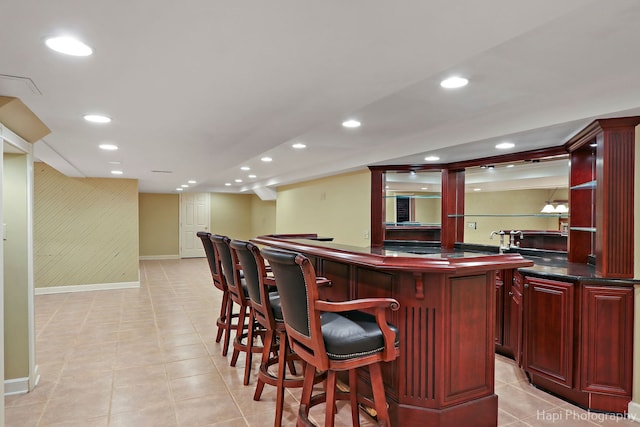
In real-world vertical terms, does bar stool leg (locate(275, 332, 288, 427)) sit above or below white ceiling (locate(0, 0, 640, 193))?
below

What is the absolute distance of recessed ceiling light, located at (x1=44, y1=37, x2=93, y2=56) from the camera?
4.80 feet

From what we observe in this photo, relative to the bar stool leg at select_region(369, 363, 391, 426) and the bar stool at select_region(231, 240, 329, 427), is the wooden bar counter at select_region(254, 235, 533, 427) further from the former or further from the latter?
the bar stool at select_region(231, 240, 329, 427)

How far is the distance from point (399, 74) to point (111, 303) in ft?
18.6

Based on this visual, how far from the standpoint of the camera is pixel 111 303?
227 inches

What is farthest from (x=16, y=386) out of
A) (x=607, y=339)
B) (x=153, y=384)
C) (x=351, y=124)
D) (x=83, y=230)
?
(x=83, y=230)

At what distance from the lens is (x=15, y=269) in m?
2.89

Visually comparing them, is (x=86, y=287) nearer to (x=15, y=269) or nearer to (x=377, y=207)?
(x=15, y=269)

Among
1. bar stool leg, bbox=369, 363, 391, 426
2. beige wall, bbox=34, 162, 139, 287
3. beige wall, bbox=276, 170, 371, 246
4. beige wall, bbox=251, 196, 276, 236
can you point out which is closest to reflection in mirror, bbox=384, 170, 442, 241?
beige wall, bbox=276, 170, 371, 246

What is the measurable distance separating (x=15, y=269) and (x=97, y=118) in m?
1.33

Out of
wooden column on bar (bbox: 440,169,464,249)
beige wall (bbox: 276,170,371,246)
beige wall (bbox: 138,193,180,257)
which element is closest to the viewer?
wooden column on bar (bbox: 440,169,464,249)

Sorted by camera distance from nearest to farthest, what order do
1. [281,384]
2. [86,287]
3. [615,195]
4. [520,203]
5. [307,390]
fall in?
[307,390] < [281,384] < [615,195] < [520,203] < [86,287]

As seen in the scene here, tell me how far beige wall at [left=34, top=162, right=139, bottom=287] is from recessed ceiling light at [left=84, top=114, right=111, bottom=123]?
4736mm

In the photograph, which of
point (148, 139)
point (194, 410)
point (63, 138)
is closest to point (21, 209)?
point (63, 138)

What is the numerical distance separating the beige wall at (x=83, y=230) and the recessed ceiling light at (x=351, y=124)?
512cm
